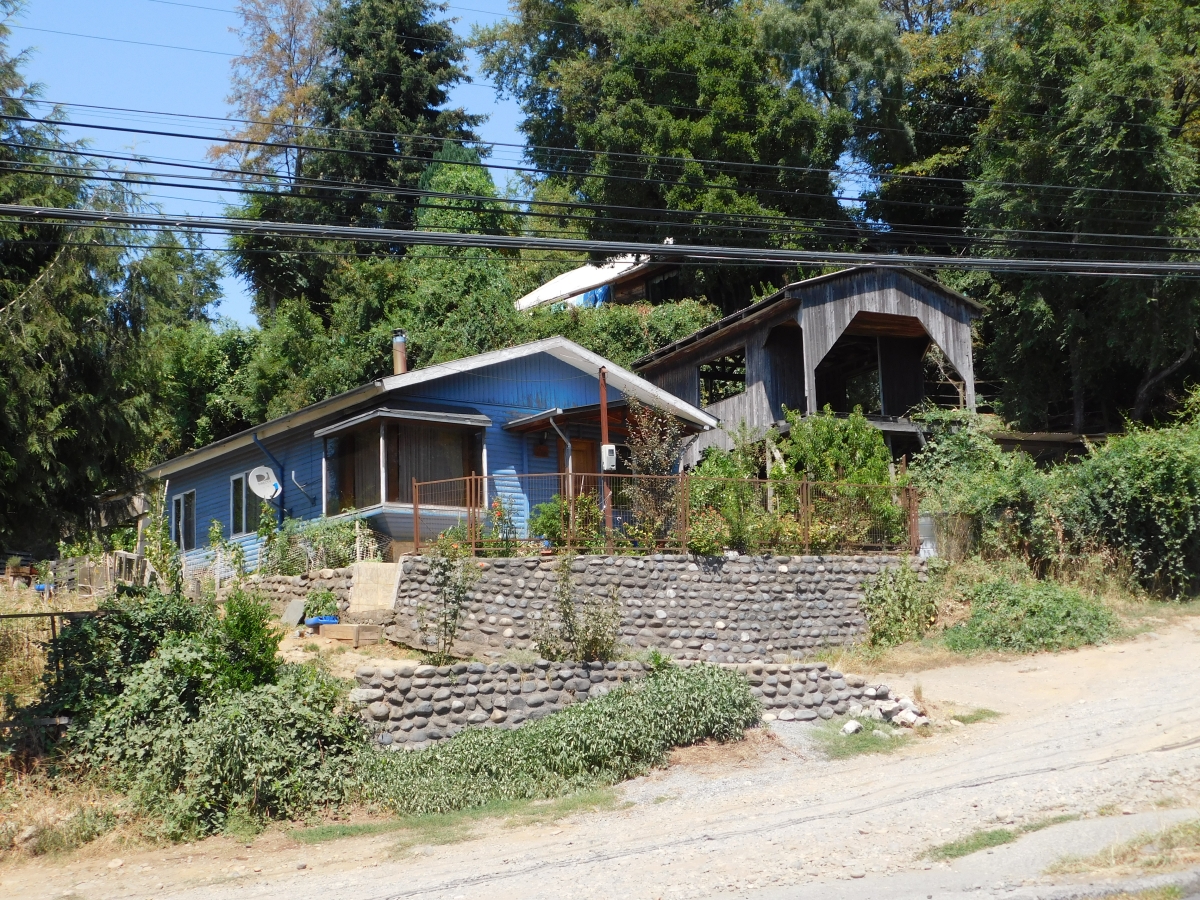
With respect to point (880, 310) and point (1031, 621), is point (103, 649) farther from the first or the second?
point (880, 310)

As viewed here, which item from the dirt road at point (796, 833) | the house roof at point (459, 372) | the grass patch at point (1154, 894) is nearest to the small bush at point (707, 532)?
the house roof at point (459, 372)

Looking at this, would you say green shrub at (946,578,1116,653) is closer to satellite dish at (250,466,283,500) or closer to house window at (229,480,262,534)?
satellite dish at (250,466,283,500)

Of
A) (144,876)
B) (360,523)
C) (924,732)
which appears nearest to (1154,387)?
(924,732)

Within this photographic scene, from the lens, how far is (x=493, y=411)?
23.2m

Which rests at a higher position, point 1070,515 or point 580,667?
point 1070,515

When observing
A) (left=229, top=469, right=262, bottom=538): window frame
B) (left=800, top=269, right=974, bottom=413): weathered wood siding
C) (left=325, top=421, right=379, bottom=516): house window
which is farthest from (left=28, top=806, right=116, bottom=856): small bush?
(left=800, top=269, right=974, bottom=413): weathered wood siding

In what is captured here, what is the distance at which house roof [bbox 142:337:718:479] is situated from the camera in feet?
70.1

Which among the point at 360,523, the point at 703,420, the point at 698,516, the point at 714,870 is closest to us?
the point at 714,870

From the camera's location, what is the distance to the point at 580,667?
50.4 ft

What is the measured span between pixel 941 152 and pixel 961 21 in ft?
14.2

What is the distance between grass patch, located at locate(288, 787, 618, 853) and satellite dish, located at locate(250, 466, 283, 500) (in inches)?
473

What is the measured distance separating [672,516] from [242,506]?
1135 cm

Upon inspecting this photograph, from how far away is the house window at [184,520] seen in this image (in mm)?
27781

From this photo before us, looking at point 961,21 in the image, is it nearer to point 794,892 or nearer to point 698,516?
point 698,516
